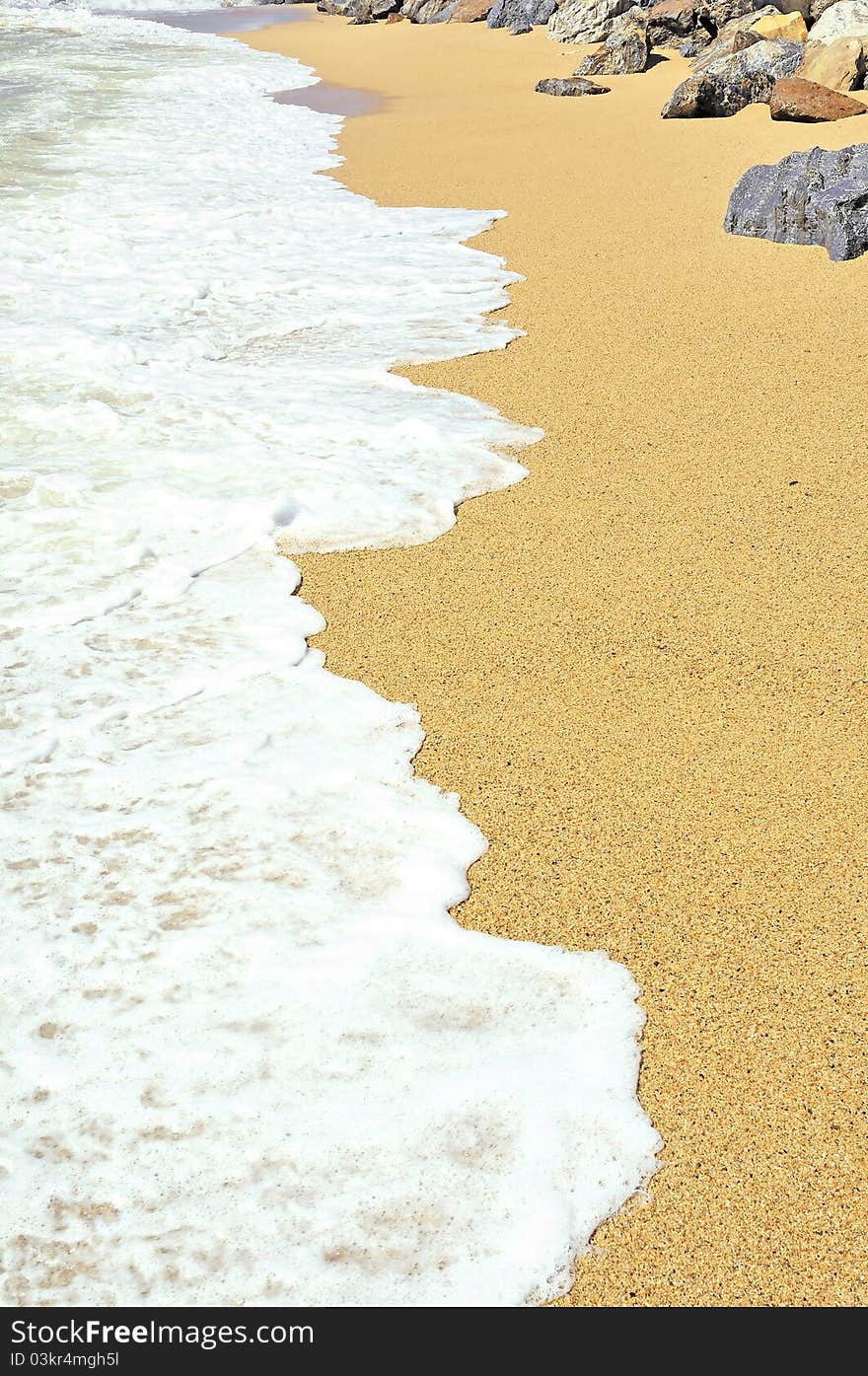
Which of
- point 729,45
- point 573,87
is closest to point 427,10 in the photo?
point 729,45

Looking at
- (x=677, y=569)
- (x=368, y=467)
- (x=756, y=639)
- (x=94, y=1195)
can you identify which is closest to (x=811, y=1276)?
(x=94, y=1195)

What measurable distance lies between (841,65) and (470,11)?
13.5 metres

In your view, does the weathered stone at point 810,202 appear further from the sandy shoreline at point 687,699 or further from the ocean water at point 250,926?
the ocean water at point 250,926

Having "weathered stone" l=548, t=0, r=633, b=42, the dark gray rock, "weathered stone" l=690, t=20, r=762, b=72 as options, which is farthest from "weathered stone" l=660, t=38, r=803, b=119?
the dark gray rock

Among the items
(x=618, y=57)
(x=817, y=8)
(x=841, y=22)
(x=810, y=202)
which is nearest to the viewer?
(x=810, y=202)

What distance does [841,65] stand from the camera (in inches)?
451

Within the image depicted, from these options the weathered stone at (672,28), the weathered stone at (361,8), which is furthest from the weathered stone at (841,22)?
the weathered stone at (361,8)

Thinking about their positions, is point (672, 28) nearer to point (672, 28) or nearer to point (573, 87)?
point (672, 28)

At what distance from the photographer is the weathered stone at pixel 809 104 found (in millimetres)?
10234

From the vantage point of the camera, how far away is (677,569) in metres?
3.77

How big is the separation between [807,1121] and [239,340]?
5566mm

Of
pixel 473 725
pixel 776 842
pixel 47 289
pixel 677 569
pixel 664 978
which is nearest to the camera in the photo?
pixel 664 978
